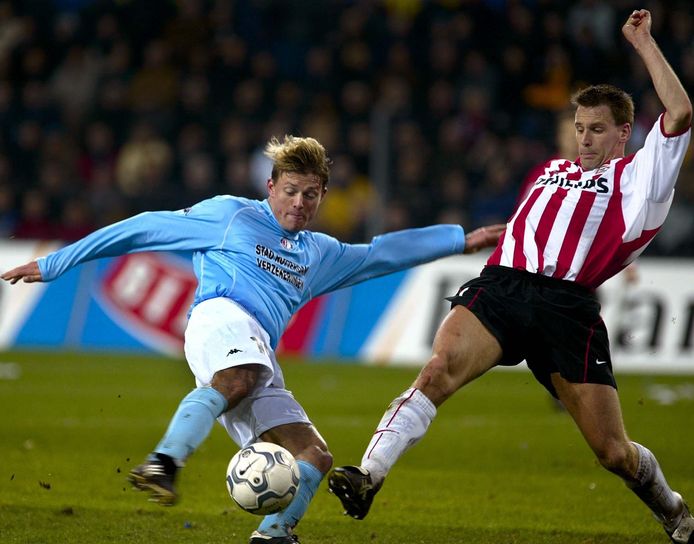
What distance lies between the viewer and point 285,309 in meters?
5.61

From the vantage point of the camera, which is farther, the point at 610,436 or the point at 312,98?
the point at 312,98

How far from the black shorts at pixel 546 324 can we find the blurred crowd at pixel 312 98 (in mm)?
8991

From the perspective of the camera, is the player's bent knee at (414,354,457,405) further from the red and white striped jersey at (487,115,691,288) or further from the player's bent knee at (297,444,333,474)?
the red and white striped jersey at (487,115,691,288)

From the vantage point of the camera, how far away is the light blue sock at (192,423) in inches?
190

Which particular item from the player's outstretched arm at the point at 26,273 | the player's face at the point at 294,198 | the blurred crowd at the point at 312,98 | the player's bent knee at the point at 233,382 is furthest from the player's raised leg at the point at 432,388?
the blurred crowd at the point at 312,98

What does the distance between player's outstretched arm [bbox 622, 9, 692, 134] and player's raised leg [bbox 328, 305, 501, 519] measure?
1232 mm

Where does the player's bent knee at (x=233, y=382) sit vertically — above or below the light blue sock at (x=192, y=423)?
above

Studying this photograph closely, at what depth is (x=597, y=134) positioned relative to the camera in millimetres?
5648

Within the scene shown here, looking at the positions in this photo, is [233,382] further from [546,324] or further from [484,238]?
[484,238]

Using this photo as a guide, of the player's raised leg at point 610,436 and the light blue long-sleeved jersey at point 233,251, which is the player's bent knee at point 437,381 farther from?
the light blue long-sleeved jersey at point 233,251

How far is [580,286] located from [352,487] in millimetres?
1521

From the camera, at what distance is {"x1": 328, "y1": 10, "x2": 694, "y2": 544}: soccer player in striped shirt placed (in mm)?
5293

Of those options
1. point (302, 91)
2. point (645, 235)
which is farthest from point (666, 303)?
point (645, 235)

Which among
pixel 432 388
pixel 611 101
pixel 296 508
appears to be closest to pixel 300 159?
pixel 432 388
